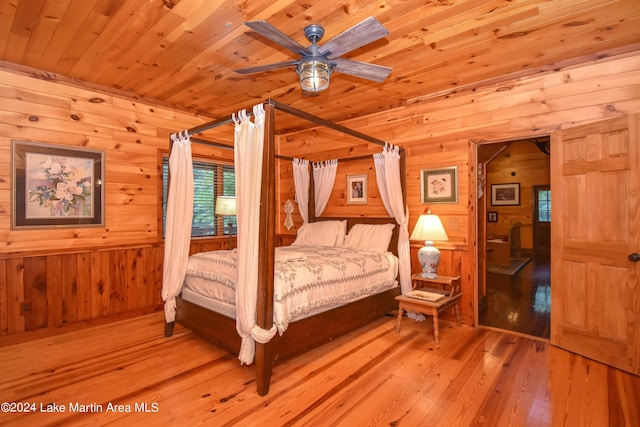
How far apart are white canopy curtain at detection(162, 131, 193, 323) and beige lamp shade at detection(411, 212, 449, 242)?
249cm

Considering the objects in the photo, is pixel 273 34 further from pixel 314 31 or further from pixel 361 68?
pixel 361 68

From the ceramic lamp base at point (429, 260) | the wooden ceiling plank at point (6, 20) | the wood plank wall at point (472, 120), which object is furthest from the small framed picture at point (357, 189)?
the wooden ceiling plank at point (6, 20)

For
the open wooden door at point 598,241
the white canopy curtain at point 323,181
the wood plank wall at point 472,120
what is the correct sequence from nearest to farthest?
the open wooden door at point 598,241 → the wood plank wall at point 472,120 → the white canopy curtain at point 323,181

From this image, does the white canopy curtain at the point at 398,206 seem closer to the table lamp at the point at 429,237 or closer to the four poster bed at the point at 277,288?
the four poster bed at the point at 277,288

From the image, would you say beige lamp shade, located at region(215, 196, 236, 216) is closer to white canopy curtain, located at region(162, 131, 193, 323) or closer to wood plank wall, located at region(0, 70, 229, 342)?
wood plank wall, located at region(0, 70, 229, 342)

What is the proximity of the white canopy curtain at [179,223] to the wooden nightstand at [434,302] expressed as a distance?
2.30 m

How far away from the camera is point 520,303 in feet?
15.0

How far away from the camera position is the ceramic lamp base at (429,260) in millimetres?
3744

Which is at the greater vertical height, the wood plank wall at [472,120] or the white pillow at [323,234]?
the wood plank wall at [472,120]

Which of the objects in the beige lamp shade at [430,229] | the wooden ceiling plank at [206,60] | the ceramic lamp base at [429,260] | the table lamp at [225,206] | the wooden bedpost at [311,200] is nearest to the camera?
the wooden ceiling plank at [206,60]

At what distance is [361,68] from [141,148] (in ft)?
10.2

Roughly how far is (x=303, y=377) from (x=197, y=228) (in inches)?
117

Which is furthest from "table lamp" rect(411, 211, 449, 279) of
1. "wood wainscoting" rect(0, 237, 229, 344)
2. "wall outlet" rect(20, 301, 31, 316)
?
"wall outlet" rect(20, 301, 31, 316)

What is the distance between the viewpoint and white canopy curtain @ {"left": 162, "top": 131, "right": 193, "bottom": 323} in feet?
10.4
